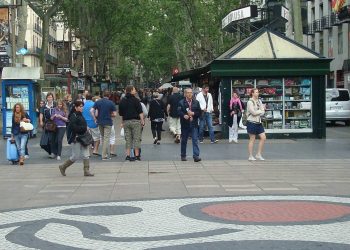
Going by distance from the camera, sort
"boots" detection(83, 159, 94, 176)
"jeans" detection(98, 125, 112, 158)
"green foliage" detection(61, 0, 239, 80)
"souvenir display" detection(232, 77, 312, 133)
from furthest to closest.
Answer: "green foliage" detection(61, 0, 239, 80)
"souvenir display" detection(232, 77, 312, 133)
"jeans" detection(98, 125, 112, 158)
"boots" detection(83, 159, 94, 176)

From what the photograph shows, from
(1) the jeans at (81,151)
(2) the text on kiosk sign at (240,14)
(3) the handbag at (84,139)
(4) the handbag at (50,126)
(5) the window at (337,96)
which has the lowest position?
(1) the jeans at (81,151)

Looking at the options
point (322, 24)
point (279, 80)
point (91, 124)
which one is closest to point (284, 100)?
point (279, 80)

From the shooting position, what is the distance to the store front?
826 inches

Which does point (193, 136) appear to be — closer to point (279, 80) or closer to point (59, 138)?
point (59, 138)

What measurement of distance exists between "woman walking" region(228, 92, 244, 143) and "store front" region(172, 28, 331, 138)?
832mm

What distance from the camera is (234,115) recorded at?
19.9 metres

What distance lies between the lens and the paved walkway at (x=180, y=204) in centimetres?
709

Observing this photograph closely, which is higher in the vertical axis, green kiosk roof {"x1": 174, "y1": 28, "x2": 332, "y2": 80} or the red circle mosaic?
green kiosk roof {"x1": 174, "y1": 28, "x2": 332, "y2": 80}

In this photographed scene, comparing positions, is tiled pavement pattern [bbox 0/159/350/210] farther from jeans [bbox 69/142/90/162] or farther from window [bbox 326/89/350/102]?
window [bbox 326/89/350/102]

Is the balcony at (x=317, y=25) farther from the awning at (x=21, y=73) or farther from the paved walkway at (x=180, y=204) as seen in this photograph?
the paved walkway at (x=180, y=204)

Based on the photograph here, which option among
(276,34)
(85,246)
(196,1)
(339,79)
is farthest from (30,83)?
(339,79)

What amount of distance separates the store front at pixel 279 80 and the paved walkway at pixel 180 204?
5.39m

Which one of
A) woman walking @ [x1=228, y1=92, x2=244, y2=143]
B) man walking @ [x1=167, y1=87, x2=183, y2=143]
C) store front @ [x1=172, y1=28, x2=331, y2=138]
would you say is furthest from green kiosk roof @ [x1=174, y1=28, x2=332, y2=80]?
man walking @ [x1=167, y1=87, x2=183, y2=143]

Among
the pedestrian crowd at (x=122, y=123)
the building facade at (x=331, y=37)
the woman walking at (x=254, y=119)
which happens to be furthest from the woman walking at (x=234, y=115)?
the building facade at (x=331, y=37)
